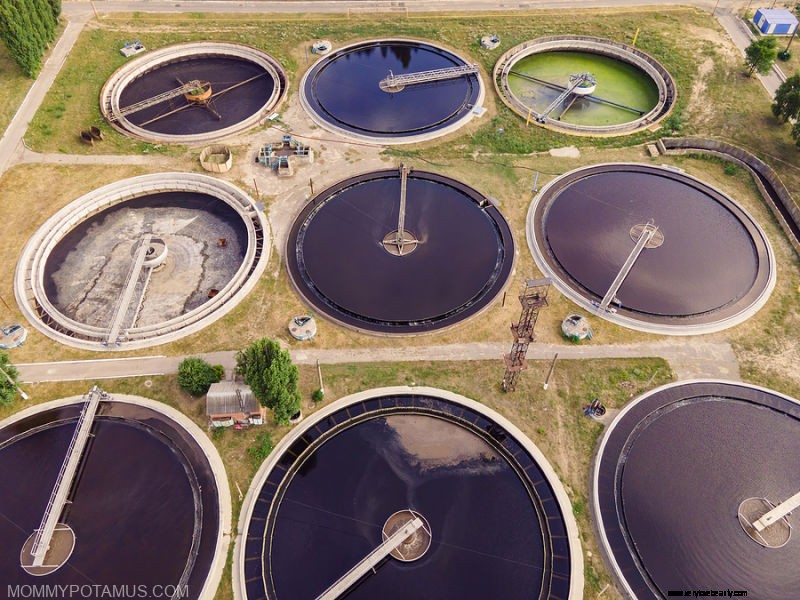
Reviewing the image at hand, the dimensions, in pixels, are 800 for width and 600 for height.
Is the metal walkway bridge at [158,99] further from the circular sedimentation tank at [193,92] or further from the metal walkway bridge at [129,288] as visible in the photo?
the metal walkway bridge at [129,288]

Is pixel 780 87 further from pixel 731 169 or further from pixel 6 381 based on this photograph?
pixel 6 381

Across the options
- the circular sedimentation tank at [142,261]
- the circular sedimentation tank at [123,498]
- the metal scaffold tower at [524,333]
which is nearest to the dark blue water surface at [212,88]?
the circular sedimentation tank at [142,261]

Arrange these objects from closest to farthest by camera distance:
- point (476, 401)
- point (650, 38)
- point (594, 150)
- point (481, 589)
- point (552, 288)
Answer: point (481, 589)
point (476, 401)
point (552, 288)
point (594, 150)
point (650, 38)

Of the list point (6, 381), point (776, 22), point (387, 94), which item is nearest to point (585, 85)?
point (387, 94)

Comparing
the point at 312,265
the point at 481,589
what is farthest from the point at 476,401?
the point at 312,265

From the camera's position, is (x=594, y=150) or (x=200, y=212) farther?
(x=594, y=150)

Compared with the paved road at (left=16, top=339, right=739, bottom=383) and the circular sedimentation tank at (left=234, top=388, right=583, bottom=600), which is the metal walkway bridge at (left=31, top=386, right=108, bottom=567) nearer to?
the paved road at (left=16, top=339, right=739, bottom=383)

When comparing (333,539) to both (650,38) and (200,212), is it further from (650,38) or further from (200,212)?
(650,38)
